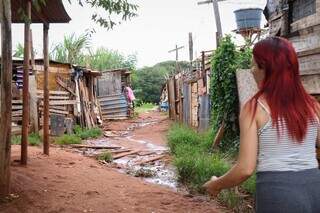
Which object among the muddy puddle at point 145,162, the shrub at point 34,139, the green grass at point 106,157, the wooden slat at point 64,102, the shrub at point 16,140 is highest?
the wooden slat at point 64,102

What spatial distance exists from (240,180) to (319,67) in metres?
3.05

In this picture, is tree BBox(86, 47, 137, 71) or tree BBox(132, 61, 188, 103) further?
tree BBox(132, 61, 188, 103)

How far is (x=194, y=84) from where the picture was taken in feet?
55.1

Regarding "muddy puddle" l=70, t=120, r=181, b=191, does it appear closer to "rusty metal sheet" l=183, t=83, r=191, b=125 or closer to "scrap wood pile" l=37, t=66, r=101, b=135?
"rusty metal sheet" l=183, t=83, r=191, b=125

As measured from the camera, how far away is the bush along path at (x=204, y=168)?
675 centimetres

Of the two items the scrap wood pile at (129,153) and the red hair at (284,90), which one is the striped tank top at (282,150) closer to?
the red hair at (284,90)

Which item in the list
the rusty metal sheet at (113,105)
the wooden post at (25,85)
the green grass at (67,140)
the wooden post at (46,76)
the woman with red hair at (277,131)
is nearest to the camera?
the woman with red hair at (277,131)

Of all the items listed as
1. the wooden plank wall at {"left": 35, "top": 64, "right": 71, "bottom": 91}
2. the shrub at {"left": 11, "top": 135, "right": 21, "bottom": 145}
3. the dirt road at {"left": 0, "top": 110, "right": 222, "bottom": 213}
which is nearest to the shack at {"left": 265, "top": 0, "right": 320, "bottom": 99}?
the dirt road at {"left": 0, "top": 110, "right": 222, "bottom": 213}

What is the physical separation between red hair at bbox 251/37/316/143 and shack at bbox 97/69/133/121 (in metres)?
25.6

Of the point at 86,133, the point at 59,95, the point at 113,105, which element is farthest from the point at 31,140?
the point at 113,105

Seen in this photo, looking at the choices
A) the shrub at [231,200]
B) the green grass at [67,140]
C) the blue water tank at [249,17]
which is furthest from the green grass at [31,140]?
the blue water tank at [249,17]

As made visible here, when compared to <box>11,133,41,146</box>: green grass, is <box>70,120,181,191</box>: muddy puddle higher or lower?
lower

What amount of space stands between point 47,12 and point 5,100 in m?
3.75

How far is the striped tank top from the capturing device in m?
2.20
